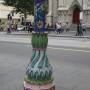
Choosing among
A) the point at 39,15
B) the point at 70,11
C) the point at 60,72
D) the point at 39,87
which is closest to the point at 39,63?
the point at 39,87

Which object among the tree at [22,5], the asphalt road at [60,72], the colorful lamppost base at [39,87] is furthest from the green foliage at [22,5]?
the colorful lamppost base at [39,87]

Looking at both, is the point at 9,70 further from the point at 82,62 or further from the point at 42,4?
the point at 42,4

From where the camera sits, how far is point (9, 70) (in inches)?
424

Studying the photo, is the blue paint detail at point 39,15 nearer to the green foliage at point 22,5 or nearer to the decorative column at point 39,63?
the decorative column at point 39,63

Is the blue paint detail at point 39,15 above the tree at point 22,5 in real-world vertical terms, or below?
below

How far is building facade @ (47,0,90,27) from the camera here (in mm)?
45531

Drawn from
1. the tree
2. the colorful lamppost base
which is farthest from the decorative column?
the tree

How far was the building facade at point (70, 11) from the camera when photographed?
149ft

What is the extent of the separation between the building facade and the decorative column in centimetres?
4210

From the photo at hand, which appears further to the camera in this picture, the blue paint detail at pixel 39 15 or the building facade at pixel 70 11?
the building facade at pixel 70 11

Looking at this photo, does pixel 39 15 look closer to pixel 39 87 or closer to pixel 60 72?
pixel 39 87

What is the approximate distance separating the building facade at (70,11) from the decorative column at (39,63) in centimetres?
4210

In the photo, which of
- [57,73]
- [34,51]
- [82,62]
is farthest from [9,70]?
[34,51]

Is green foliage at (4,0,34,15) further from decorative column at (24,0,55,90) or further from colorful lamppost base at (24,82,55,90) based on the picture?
colorful lamppost base at (24,82,55,90)
